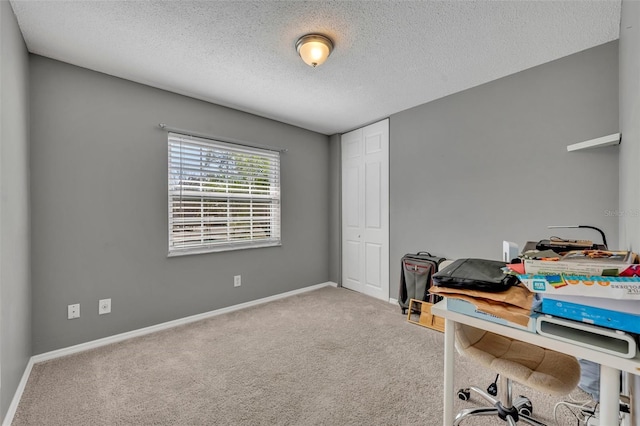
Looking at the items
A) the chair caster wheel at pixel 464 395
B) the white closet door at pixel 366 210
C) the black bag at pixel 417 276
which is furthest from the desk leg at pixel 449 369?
the white closet door at pixel 366 210

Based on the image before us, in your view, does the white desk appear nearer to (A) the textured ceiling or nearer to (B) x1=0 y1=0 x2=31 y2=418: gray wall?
(A) the textured ceiling

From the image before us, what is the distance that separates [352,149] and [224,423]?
3.41 metres

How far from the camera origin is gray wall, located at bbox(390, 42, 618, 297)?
6.84 ft

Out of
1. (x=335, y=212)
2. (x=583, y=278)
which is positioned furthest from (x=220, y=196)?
(x=583, y=278)

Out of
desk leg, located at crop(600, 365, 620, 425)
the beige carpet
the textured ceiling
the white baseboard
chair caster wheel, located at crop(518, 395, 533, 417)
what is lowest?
the beige carpet

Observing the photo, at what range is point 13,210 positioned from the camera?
1693 millimetres

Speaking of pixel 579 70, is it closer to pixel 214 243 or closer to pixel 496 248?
pixel 496 248

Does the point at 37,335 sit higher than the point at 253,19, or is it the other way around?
the point at 253,19

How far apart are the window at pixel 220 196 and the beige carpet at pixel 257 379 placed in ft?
3.12

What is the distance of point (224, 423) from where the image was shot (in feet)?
5.05

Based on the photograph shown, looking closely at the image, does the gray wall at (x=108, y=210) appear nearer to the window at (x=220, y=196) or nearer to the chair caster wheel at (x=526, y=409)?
the window at (x=220, y=196)

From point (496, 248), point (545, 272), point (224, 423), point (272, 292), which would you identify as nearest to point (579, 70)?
point (496, 248)

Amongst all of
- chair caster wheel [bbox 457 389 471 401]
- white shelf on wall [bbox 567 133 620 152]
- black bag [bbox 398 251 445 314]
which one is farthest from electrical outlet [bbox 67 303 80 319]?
white shelf on wall [bbox 567 133 620 152]

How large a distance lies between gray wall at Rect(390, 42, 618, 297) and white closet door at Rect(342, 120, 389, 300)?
0.55 feet
